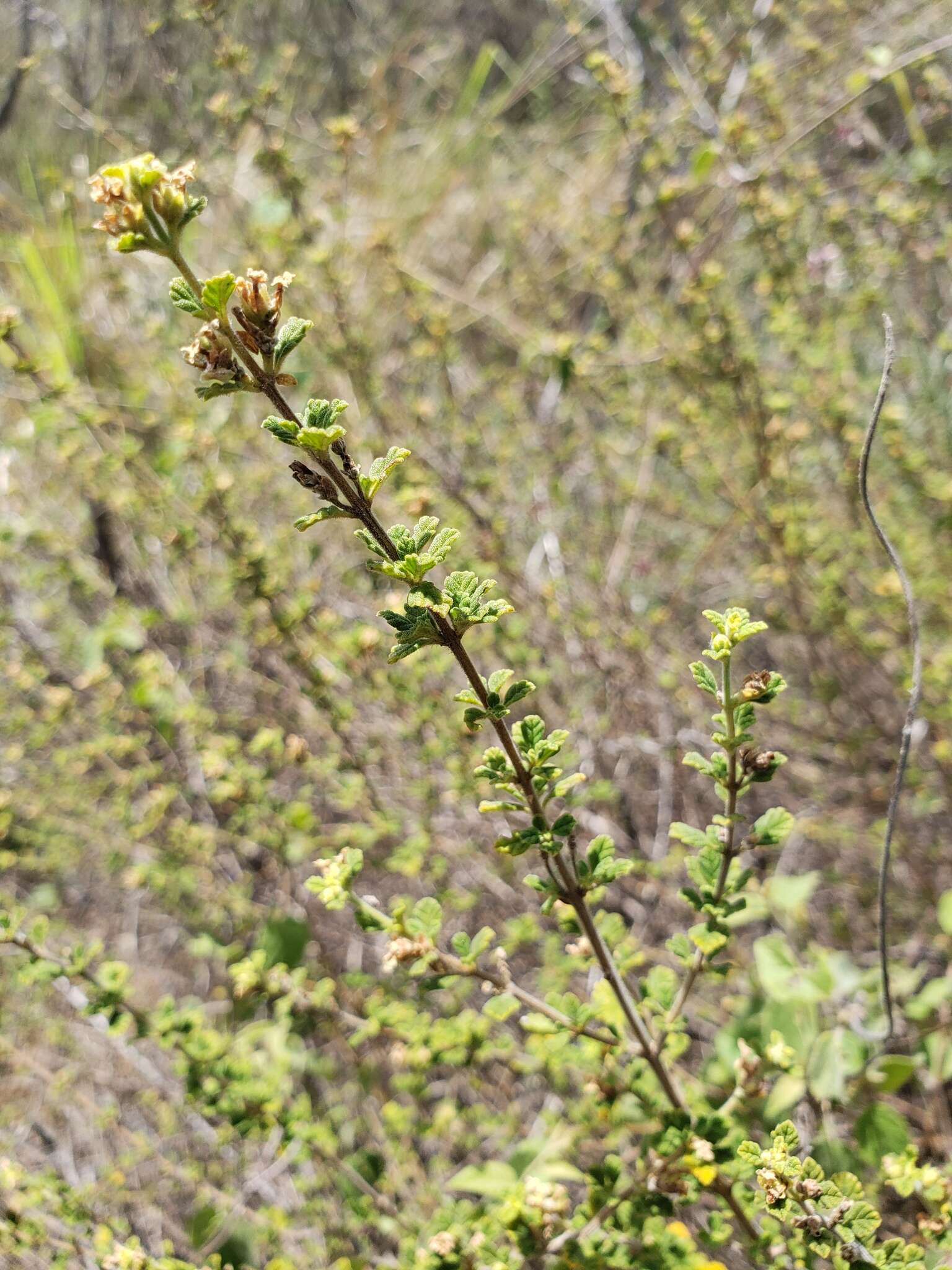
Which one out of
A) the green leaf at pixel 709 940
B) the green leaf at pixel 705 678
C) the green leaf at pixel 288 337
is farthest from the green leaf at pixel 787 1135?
the green leaf at pixel 288 337

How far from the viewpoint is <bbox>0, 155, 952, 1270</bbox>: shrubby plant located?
66cm

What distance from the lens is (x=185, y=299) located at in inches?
25.4

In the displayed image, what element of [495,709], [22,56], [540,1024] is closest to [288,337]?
[495,709]

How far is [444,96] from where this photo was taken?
4.70 m

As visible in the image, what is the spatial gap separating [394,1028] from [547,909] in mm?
790

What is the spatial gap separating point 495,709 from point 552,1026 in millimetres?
429

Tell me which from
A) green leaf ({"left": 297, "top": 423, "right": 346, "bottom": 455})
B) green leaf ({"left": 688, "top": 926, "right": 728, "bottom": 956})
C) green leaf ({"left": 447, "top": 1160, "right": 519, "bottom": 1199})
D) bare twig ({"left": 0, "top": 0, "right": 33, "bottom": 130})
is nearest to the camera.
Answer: green leaf ({"left": 297, "top": 423, "right": 346, "bottom": 455})

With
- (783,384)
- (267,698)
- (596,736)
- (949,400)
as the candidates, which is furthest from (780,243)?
(267,698)

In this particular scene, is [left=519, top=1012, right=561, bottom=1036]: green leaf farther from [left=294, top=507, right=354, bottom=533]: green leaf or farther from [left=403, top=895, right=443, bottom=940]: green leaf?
[left=294, top=507, right=354, bottom=533]: green leaf

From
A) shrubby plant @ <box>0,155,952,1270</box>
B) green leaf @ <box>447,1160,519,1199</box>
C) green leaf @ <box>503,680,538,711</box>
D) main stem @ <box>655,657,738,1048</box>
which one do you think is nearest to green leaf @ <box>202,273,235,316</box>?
shrubby plant @ <box>0,155,952,1270</box>

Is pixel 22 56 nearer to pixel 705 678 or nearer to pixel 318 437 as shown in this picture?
pixel 318 437

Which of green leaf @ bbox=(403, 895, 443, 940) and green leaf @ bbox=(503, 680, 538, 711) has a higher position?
green leaf @ bbox=(503, 680, 538, 711)

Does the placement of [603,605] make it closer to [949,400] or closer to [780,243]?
[780,243]

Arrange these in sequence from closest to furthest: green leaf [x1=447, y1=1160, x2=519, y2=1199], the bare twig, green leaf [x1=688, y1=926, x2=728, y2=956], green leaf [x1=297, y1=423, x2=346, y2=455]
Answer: green leaf [x1=297, y1=423, x2=346, y2=455] → green leaf [x1=688, y1=926, x2=728, y2=956] → green leaf [x1=447, y1=1160, x2=519, y2=1199] → the bare twig
